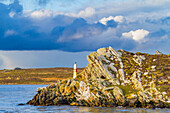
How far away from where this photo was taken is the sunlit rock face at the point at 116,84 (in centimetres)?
5888

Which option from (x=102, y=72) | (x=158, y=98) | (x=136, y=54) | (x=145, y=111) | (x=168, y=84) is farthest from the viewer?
(x=136, y=54)

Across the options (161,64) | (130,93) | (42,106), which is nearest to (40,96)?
(42,106)

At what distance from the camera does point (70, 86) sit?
65188 mm

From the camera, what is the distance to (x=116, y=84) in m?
65.0

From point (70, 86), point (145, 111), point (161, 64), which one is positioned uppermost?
point (161, 64)

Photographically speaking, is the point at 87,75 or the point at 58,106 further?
the point at 87,75

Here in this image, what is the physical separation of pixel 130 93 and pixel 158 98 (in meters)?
5.50

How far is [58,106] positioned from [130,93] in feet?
48.2

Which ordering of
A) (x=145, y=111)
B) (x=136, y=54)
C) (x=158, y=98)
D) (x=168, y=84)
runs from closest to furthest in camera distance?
(x=145, y=111) < (x=158, y=98) < (x=168, y=84) < (x=136, y=54)

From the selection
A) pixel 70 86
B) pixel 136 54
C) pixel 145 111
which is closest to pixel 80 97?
pixel 70 86

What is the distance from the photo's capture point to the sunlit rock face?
58.9 meters

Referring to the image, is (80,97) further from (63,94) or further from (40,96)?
(40,96)

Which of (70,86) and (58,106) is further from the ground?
(70,86)

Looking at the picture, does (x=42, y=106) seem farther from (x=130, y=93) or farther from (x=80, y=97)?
(x=130, y=93)
